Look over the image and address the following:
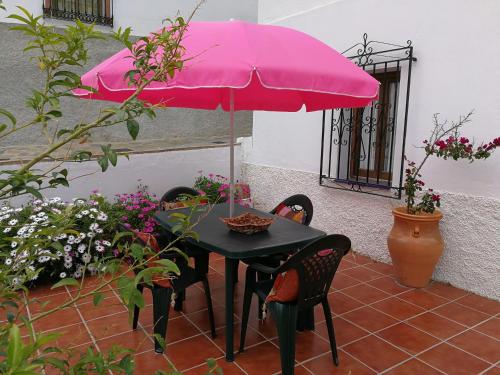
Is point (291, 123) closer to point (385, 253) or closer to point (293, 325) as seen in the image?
point (385, 253)

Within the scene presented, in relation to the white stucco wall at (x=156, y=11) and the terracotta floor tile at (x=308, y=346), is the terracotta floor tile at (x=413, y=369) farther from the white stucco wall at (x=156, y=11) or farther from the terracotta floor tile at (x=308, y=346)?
the white stucco wall at (x=156, y=11)

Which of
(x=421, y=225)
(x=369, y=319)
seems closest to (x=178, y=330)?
(x=369, y=319)

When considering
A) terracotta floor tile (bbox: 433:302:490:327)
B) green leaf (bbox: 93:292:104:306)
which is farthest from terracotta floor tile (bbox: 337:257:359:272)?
green leaf (bbox: 93:292:104:306)

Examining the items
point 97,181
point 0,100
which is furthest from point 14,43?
point 97,181

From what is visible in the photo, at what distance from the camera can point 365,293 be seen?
4.14m

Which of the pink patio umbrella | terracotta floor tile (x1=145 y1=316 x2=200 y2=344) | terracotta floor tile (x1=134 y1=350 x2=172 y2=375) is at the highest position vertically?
the pink patio umbrella

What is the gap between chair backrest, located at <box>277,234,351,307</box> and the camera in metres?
2.57

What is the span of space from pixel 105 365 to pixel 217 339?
2318 millimetres

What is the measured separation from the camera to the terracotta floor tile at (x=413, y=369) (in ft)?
9.16

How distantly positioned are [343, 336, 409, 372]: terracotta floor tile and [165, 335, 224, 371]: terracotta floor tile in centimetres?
102

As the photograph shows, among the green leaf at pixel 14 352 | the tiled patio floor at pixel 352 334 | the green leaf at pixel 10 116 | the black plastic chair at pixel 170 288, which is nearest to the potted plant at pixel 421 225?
the tiled patio floor at pixel 352 334

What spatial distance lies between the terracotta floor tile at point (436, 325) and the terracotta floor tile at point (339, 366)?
2.83ft

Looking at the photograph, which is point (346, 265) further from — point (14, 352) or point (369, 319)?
point (14, 352)

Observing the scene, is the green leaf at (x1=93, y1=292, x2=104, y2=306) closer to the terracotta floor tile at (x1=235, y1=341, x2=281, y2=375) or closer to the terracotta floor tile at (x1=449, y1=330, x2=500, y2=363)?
the terracotta floor tile at (x1=235, y1=341, x2=281, y2=375)
